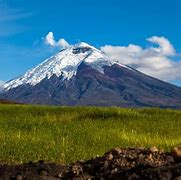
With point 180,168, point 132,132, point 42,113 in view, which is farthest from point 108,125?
point 180,168

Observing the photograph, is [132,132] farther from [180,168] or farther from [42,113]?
[180,168]

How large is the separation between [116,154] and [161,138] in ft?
32.4

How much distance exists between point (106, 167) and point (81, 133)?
29.5 feet

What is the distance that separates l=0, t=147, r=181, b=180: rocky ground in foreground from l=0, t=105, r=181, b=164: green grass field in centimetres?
→ 434

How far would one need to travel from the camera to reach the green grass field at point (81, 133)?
54.8 feet

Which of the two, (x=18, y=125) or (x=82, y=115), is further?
(x=82, y=115)

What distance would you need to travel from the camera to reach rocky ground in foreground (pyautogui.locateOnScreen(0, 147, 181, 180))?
10337 millimetres

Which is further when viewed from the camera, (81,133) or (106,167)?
(81,133)

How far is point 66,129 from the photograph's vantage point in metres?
20.8

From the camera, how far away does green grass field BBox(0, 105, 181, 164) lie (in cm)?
1670

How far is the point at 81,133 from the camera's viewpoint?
1989cm

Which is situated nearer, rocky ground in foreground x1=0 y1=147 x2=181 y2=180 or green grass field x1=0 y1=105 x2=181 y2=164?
rocky ground in foreground x1=0 y1=147 x2=181 y2=180

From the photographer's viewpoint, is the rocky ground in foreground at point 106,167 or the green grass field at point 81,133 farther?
the green grass field at point 81,133

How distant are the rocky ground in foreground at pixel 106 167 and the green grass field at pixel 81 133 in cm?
434
